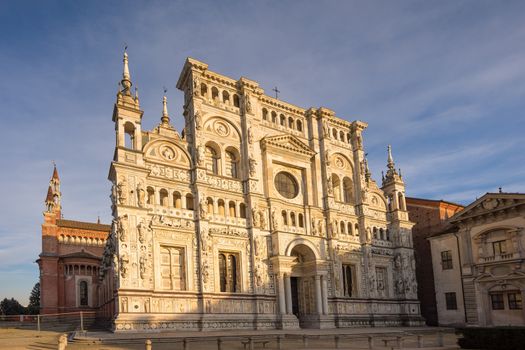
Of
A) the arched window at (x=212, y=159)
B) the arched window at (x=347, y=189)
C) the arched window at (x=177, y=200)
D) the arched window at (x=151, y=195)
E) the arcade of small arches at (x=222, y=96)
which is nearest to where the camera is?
the arched window at (x=151, y=195)

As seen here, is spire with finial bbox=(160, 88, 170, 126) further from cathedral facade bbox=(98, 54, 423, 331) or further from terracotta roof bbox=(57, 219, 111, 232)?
terracotta roof bbox=(57, 219, 111, 232)

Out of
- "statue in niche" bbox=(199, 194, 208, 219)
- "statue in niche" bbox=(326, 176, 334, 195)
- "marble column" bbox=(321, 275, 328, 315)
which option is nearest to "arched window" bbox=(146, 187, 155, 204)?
"statue in niche" bbox=(199, 194, 208, 219)

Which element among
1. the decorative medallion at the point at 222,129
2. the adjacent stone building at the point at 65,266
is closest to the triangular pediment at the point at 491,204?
the decorative medallion at the point at 222,129

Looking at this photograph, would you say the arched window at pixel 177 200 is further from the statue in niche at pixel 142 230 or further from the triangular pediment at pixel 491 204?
the triangular pediment at pixel 491 204

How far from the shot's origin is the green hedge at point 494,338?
939 inches

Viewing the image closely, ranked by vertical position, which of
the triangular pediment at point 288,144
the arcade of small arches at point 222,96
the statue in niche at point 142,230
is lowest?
the statue in niche at point 142,230

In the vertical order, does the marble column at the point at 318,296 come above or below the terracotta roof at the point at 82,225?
below

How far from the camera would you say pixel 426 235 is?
53531mm

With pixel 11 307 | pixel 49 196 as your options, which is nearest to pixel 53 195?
pixel 49 196

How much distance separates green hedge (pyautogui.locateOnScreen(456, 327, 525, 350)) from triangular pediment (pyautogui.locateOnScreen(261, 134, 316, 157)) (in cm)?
2120

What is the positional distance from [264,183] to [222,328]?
1229 cm

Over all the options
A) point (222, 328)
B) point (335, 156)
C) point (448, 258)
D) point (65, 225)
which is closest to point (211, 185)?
point (222, 328)

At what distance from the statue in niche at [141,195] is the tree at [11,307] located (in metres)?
69.9

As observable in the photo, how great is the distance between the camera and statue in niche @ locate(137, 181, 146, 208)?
32750 millimetres
